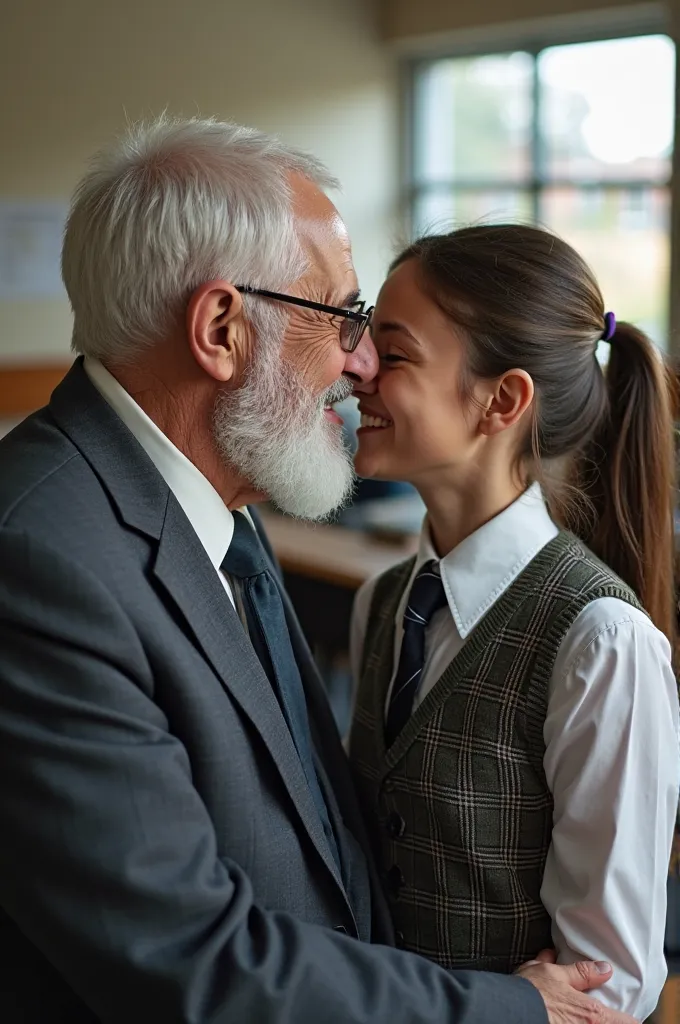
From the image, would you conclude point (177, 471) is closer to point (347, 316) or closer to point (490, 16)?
point (347, 316)

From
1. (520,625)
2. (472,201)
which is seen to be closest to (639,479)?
(520,625)

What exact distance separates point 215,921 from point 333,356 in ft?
2.30

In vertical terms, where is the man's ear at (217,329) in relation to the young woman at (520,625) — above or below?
above

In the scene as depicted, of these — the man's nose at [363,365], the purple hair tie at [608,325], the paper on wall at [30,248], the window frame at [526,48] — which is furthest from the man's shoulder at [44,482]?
the paper on wall at [30,248]

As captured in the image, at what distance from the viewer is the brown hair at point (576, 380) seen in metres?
1.51

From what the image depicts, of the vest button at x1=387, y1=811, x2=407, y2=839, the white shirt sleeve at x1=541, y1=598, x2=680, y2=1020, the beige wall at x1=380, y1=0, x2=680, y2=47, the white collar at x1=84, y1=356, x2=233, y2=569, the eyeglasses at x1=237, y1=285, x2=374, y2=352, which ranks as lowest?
the vest button at x1=387, y1=811, x2=407, y2=839

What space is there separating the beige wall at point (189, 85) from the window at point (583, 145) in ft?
1.77

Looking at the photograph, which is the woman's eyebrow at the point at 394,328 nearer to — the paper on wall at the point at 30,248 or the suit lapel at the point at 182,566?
the suit lapel at the point at 182,566

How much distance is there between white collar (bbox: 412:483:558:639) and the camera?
1494mm

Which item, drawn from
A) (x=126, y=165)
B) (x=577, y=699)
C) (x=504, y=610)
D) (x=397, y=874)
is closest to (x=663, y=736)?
(x=577, y=699)

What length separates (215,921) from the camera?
111cm

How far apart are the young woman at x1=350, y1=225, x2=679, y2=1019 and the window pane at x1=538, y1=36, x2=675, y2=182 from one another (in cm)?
527

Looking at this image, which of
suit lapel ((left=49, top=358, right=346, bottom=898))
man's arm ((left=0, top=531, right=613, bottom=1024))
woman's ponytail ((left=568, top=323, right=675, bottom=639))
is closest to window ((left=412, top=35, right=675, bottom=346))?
woman's ponytail ((left=568, top=323, right=675, bottom=639))

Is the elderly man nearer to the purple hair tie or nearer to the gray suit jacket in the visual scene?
the gray suit jacket
